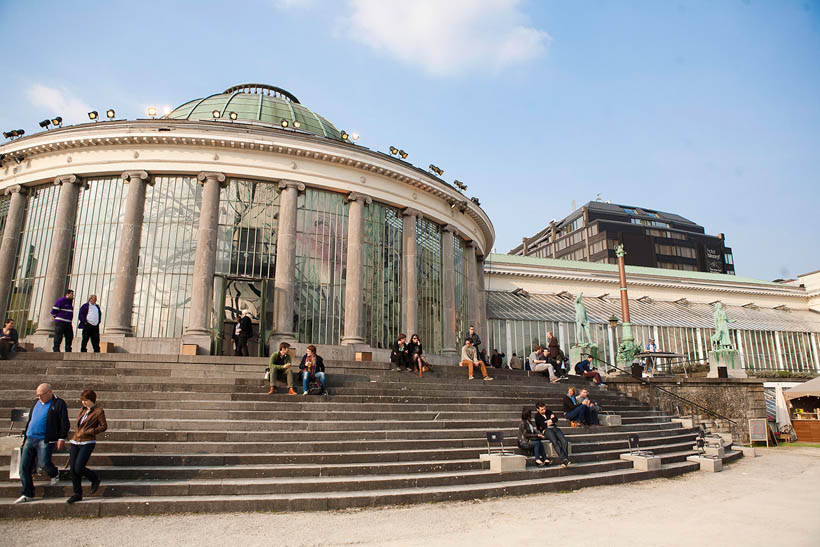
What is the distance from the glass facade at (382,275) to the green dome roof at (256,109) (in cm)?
636

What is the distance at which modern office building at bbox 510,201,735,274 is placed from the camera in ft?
245

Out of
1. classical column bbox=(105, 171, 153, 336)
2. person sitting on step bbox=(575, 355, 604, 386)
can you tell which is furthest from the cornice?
person sitting on step bbox=(575, 355, 604, 386)

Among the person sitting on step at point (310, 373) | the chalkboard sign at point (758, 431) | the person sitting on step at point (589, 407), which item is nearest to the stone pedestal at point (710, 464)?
the person sitting on step at point (589, 407)

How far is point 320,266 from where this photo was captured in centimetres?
2252

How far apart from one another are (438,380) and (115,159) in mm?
15688

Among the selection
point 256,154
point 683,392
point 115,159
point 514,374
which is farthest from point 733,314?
point 115,159

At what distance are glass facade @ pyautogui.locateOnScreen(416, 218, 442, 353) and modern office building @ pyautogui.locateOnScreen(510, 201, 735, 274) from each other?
168 feet

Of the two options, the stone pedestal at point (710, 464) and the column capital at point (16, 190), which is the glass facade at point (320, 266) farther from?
the stone pedestal at point (710, 464)

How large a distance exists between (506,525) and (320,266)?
16174mm

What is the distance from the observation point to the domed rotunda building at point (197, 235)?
20.6 meters

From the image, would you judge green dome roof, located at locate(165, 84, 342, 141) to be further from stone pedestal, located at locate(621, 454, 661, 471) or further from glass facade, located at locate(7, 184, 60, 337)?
stone pedestal, located at locate(621, 454, 661, 471)

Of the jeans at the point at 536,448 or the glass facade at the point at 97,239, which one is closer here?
the jeans at the point at 536,448

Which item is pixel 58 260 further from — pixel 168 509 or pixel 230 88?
pixel 168 509

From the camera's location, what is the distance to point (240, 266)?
2166 centimetres
